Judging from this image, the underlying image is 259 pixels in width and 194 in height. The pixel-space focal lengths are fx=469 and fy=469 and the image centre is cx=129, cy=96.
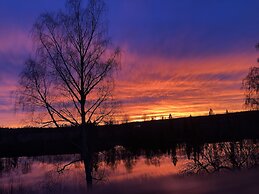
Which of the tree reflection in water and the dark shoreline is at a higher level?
the dark shoreline

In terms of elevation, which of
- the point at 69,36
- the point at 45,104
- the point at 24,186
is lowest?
the point at 24,186

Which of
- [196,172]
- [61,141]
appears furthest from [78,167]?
[61,141]

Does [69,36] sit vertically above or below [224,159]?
above

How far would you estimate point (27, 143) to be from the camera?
78250 millimetres

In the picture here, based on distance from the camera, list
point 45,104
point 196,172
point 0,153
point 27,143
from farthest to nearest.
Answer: point 27,143 < point 0,153 < point 196,172 < point 45,104

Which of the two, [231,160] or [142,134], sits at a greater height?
[142,134]

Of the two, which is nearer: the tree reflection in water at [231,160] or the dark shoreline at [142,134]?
the tree reflection in water at [231,160]

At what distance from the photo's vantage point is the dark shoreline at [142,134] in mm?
68562

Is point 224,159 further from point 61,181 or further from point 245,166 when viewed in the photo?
point 61,181

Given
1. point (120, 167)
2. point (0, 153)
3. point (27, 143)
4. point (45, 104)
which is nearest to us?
point (45, 104)

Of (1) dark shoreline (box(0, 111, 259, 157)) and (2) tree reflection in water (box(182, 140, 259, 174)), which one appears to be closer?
A: (2) tree reflection in water (box(182, 140, 259, 174))

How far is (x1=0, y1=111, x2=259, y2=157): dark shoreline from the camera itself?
68.6 metres

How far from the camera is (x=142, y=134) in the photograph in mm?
78438

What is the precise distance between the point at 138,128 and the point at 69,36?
53.9 m
